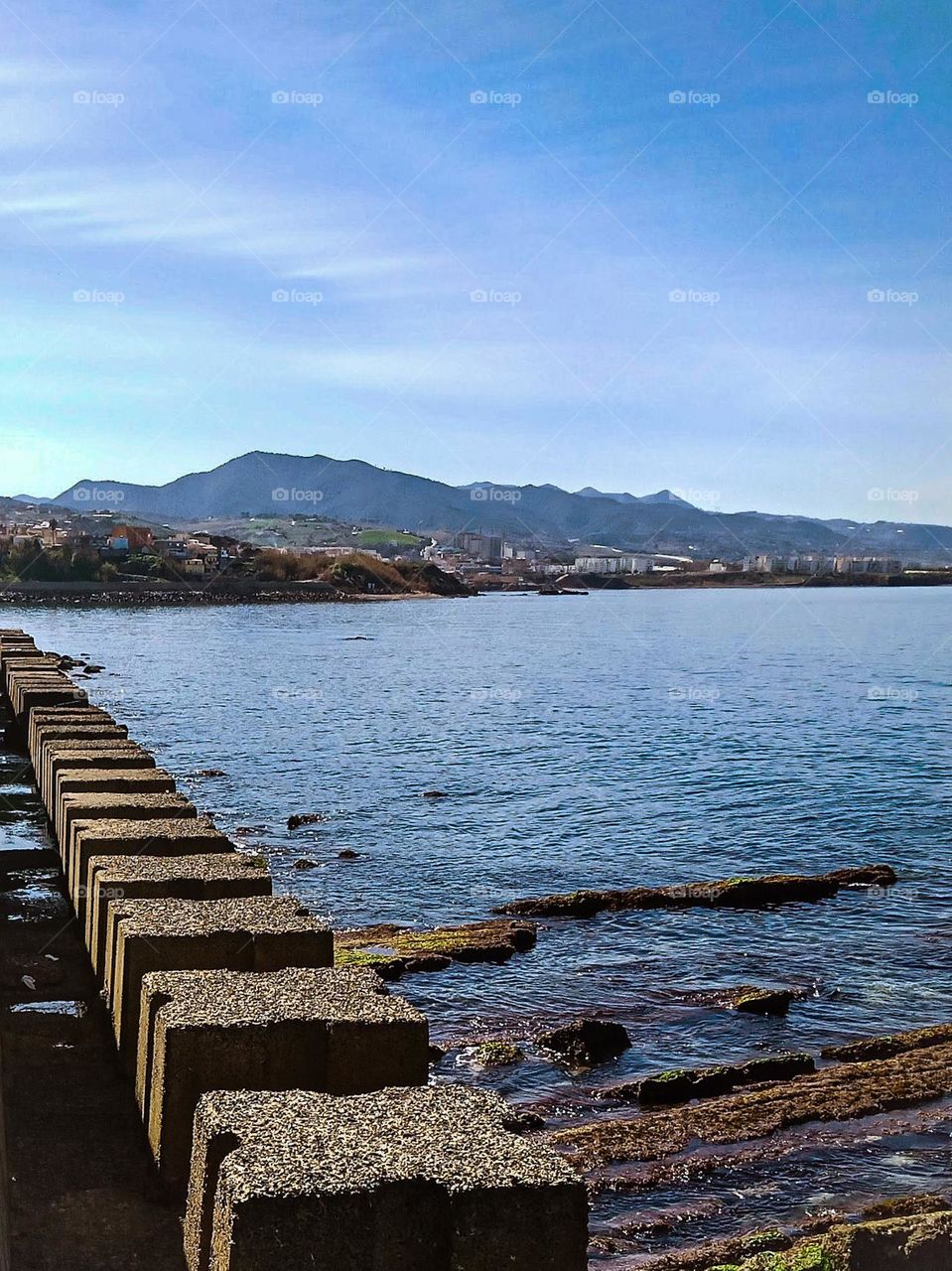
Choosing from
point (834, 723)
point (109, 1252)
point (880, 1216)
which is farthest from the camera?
point (834, 723)

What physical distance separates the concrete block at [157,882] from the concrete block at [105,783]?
3.49 metres

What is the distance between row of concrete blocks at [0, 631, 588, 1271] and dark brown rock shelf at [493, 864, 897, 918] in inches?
521

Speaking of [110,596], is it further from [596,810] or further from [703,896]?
[703,896]

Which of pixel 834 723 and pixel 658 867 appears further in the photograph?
pixel 834 723

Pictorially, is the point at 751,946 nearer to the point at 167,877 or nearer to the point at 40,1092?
the point at 167,877

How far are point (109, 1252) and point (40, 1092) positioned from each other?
215cm

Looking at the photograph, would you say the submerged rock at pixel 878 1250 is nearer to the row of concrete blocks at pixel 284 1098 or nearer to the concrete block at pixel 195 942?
the concrete block at pixel 195 942

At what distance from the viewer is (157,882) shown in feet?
33.7

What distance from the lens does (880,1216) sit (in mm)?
12148

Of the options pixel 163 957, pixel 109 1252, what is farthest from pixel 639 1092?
pixel 109 1252

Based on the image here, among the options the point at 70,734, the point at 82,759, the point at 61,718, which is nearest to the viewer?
the point at 82,759
